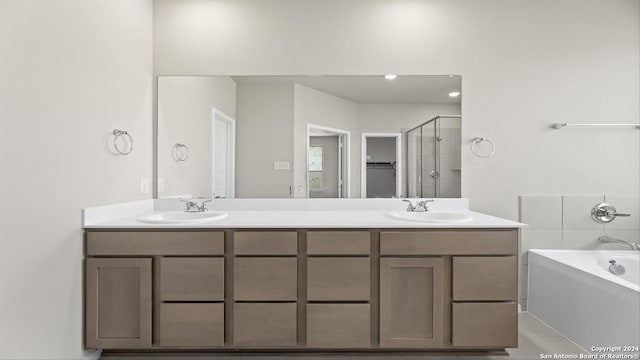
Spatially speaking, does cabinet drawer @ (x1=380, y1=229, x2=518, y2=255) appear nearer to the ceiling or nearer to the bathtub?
the bathtub

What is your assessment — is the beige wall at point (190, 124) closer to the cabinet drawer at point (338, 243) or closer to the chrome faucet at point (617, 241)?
the cabinet drawer at point (338, 243)

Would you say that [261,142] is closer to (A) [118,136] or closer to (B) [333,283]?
(A) [118,136]

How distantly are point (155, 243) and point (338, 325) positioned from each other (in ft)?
3.64

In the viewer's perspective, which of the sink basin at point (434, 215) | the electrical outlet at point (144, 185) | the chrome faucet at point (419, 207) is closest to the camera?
the sink basin at point (434, 215)

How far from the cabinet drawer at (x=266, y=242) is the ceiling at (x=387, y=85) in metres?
1.22

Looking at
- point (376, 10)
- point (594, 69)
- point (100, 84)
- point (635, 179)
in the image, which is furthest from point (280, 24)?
point (635, 179)

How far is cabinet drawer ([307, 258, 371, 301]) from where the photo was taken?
205cm

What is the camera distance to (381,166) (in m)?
2.74

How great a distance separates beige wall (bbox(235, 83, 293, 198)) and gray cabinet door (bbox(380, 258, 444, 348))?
3.44 feet

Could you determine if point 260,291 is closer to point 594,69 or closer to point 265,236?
point 265,236

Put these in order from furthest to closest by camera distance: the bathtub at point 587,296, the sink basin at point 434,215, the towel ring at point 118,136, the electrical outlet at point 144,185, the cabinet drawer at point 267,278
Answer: the electrical outlet at point 144,185, the sink basin at point 434,215, the towel ring at point 118,136, the cabinet drawer at point 267,278, the bathtub at point 587,296

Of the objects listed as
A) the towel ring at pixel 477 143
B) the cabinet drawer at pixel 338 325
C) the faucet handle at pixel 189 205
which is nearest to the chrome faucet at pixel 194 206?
the faucet handle at pixel 189 205

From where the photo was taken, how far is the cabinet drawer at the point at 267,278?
2047 millimetres

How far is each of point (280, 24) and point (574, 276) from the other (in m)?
2.62
